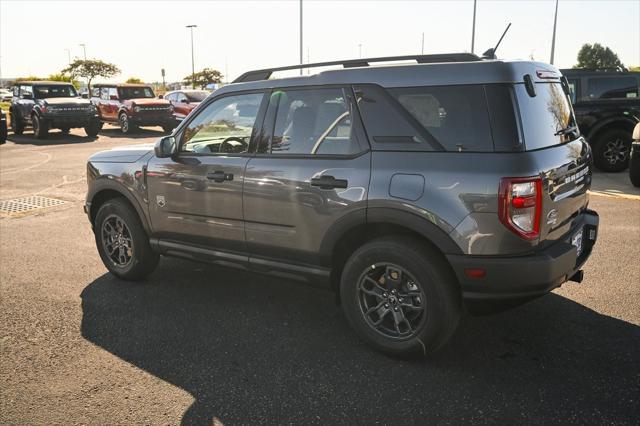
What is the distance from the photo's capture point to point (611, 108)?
32.5ft

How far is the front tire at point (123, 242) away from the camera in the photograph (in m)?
4.66

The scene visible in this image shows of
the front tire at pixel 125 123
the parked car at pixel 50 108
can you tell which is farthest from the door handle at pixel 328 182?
the front tire at pixel 125 123

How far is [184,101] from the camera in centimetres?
2162

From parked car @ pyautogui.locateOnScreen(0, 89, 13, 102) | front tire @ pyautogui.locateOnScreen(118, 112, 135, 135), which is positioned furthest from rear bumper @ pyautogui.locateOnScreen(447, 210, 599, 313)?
parked car @ pyautogui.locateOnScreen(0, 89, 13, 102)

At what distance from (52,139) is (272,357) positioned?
59.2ft

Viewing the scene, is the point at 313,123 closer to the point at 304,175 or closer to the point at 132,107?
the point at 304,175

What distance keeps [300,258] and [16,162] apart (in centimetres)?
1168

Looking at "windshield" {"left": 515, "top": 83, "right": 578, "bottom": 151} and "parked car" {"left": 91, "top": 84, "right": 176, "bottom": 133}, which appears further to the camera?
"parked car" {"left": 91, "top": 84, "right": 176, "bottom": 133}

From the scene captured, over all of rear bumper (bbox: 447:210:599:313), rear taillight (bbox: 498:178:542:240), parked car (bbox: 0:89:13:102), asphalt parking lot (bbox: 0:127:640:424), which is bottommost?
asphalt parking lot (bbox: 0:127:640:424)

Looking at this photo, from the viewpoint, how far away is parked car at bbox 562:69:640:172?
988cm

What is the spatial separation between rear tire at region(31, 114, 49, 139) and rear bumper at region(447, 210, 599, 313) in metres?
18.2

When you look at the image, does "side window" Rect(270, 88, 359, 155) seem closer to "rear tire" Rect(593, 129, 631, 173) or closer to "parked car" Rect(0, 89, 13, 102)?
"rear tire" Rect(593, 129, 631, 173)

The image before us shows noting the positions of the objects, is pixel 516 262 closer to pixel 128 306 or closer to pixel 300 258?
pixel 300 258

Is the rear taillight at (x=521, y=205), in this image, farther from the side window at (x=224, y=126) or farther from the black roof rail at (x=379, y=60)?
the side window at (x=224, y=126)
